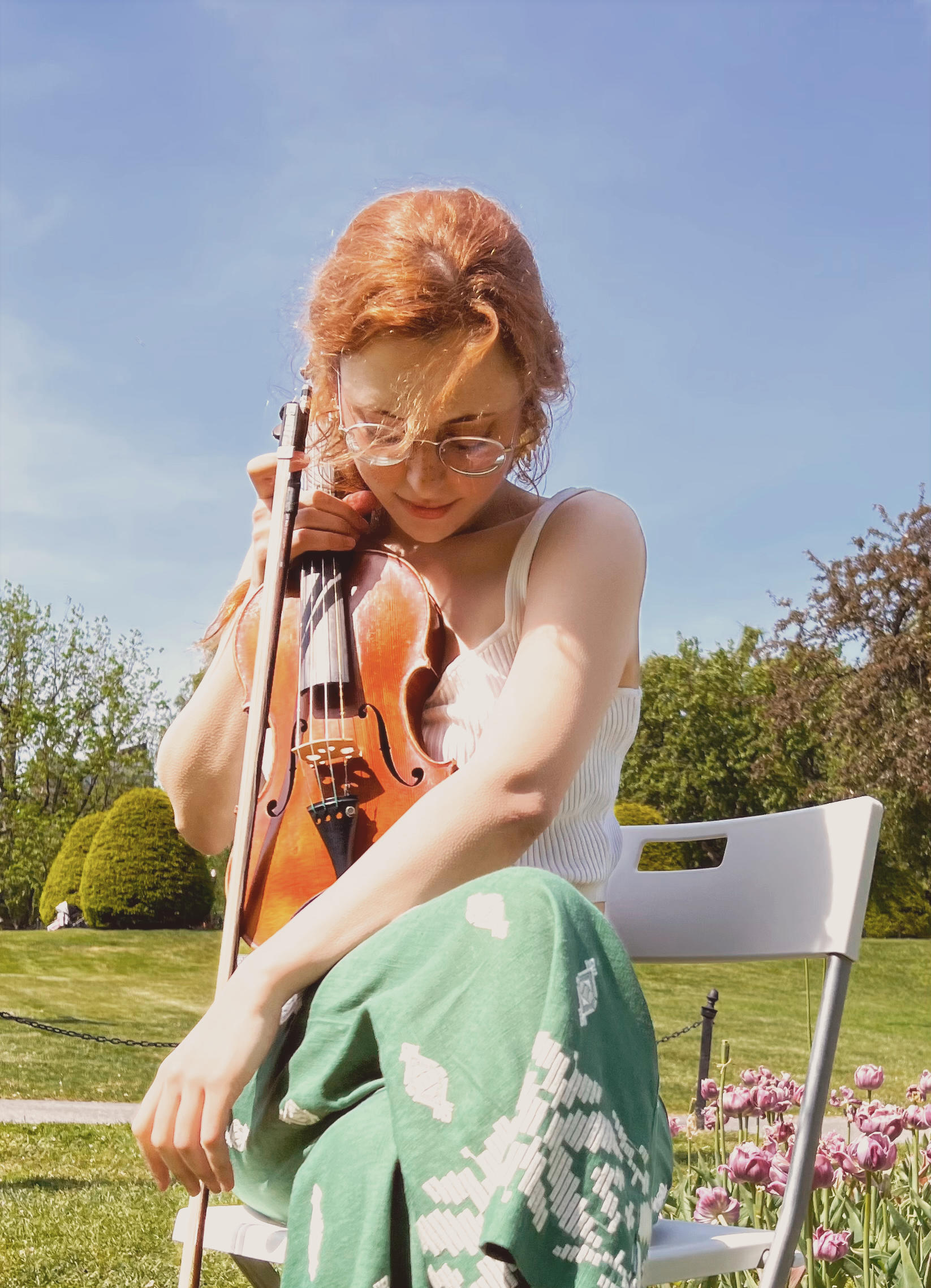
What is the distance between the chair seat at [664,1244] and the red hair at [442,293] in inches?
38.2

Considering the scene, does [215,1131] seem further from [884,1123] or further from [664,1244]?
[884,1123]

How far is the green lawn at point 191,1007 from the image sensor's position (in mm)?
9398

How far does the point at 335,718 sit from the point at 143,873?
1769 cm

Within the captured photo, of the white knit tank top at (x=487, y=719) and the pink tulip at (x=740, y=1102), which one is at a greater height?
the white knit tank top at (x=487, y=719)

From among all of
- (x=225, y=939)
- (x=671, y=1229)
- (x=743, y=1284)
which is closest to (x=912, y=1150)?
(x=743, y=1284)

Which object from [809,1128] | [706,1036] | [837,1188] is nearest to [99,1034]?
[706,1036]

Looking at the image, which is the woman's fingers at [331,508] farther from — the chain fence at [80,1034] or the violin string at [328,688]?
the chain fence at [80,1034]

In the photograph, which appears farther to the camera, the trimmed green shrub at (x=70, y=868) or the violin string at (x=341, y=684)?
the trimmed green shrub at (x=70, y=868)

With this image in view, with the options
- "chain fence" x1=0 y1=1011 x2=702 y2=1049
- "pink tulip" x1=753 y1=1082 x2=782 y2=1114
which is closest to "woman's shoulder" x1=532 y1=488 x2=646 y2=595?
"pink tulip" x1=753 y1=1082 x2=782 y2=1114

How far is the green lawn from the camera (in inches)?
370

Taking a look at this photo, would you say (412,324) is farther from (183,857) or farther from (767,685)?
(767,685)

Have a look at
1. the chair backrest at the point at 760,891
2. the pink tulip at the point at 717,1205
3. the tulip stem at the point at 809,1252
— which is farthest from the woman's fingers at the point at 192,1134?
the tulip stem at the point at 809,1252

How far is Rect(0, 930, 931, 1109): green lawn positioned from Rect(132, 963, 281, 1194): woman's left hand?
7.53 metres

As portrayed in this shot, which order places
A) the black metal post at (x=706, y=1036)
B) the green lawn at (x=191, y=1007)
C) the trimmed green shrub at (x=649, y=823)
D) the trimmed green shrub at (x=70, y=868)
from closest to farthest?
the black metal post at (x=706, y=1036) < the green lawn at (x=191, y=1007) < the trimmed green shrub at (x=649, y=823) < the trimmed green shrub at (x=70, y=868)
